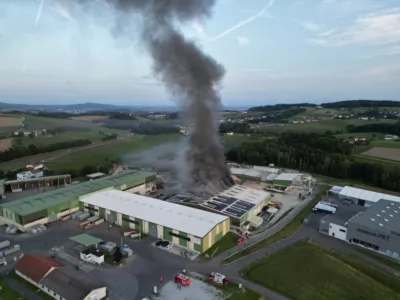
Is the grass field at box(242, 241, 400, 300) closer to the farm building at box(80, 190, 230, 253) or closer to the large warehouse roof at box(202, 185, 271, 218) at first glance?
the farm building at box(80, 190, 230, 253)

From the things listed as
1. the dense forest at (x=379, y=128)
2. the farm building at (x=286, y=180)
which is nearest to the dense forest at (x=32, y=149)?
the farm building at (x=286, y=180)

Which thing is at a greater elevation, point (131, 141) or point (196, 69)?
point (196, 69)

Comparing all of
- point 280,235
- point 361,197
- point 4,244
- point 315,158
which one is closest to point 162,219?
point 280,235

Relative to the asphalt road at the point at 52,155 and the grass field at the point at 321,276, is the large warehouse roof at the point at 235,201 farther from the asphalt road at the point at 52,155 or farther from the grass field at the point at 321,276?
the asphalt road at the point at 52,155

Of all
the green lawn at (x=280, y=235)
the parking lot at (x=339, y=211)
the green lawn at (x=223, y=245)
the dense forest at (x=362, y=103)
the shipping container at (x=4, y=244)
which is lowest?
the parking lot at (x=339, y=211)

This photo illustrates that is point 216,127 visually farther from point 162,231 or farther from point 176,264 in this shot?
point 176,264

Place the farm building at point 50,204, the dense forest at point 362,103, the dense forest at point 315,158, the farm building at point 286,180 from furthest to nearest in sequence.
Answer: the dense forest at point 362,103 → the dense forest at point 315,158 → the farm building at point 286,180 → the farm building at point 50,204

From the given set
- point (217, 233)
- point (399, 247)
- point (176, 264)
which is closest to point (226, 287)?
point (176, 264)

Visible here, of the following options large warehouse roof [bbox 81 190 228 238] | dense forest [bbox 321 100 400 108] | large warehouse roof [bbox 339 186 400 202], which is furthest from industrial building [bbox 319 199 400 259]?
dense forest [bbox 321 100 400 108]
